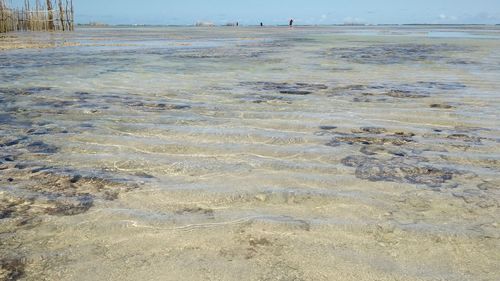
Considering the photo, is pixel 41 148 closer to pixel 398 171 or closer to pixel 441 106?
pixel 398 171

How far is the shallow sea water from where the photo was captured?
1986mm

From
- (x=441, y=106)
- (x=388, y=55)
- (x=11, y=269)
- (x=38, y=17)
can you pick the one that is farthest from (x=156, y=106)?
(x=38, y=17)

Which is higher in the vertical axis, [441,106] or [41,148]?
[441,106]

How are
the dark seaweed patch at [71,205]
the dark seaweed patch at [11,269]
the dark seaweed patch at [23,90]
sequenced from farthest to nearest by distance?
the dark seaweed patch at [23,90] → the dark seaweed patch at [71,205] → the dark seaweed patch at [11,269]

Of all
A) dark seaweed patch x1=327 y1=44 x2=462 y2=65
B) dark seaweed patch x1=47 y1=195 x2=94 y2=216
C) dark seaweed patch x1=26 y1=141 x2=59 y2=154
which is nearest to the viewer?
dark seaweed patch x1=47 y1=195 x2=94 y2=216

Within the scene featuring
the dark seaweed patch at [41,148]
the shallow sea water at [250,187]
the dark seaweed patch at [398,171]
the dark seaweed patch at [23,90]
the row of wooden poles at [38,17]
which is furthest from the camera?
the row of wooden poles at [38,17]

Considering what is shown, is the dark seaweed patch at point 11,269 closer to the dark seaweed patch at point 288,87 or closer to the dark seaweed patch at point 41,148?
the dark seaweed patch at point 41,148

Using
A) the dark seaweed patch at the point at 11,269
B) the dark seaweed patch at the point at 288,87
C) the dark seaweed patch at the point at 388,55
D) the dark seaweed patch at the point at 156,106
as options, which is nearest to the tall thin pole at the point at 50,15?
the dark seaweed patch at the point at 388,55

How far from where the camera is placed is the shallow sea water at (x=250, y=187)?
78.2 inches

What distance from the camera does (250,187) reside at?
113 inches

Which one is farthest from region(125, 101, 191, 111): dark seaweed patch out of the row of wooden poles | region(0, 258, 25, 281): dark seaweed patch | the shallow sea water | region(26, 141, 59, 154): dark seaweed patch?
the row of wooden poles

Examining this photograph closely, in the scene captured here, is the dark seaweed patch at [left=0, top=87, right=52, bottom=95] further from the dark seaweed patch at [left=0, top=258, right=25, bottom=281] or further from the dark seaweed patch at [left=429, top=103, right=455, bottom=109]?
the dark seaweed patch at [left=429, top=103, right=455, bottom=109]

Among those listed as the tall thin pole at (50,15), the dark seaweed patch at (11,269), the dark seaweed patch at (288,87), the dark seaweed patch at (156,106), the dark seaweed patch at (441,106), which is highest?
the tall thin pole at (50,15)

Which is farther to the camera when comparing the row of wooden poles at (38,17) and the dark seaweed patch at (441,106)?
the row of wooden poles at (38,17)
